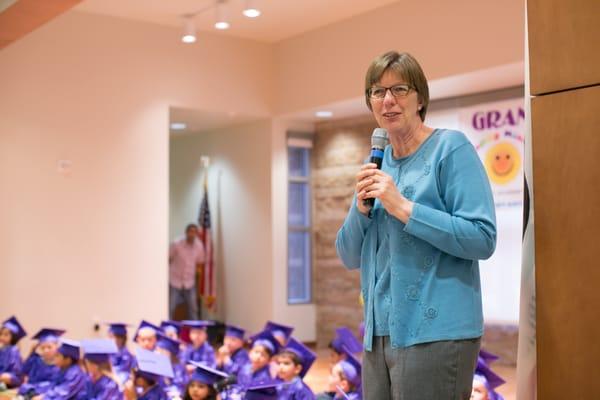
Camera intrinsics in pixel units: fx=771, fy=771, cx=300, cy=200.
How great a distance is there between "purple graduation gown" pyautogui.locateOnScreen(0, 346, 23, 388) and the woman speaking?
5.54 metres

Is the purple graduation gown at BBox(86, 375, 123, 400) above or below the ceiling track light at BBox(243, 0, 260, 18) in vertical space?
below

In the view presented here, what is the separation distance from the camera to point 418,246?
180 cm

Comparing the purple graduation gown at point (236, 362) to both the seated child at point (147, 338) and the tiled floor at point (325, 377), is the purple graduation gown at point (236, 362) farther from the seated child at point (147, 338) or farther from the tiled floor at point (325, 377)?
the tiled floor at point (325, 377)

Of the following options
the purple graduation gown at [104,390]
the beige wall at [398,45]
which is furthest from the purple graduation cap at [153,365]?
the beige wall at [398,45]

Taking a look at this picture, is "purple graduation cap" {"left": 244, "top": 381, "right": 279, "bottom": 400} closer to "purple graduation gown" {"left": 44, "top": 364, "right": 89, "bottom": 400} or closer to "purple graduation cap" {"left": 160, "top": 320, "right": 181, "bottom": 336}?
"purple graduation gown" {"left": 44, "top": 364, "right": 89, "bottom": 400}

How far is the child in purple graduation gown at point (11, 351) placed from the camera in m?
6.65

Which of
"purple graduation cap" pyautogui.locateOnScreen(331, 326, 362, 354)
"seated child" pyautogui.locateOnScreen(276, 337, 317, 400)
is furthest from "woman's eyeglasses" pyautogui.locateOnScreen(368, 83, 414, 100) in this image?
"purple graduation cap" pyautogui.locateOnScreen(331, 326, 362, 354)

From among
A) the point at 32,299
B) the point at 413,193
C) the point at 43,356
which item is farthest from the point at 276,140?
the point at 413,193

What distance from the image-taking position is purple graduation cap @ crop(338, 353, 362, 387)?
4.87 meters

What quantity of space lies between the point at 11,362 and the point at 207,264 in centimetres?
382

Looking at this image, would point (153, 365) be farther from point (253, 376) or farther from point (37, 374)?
point (37, 374)

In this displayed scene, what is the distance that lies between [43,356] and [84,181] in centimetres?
219

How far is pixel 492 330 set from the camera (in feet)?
25.7

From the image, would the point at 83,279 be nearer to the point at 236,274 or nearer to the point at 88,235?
the point at 88,235
